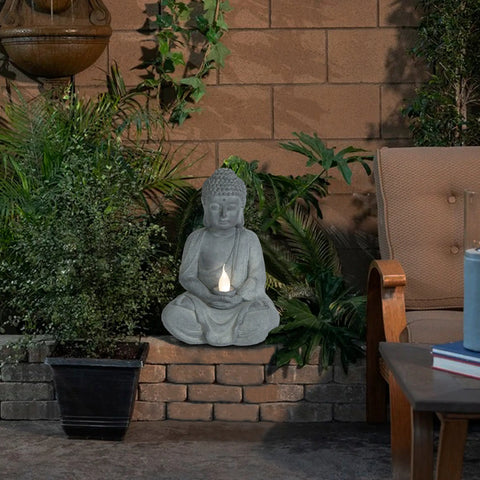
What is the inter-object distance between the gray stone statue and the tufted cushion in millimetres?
514

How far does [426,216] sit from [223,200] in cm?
76

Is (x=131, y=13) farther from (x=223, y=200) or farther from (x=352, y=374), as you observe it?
(x=352, y=374)

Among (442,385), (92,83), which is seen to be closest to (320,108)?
(92,83)

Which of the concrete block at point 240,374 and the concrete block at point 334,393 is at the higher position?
the concrete block at point 240,374

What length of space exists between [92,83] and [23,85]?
34 cm

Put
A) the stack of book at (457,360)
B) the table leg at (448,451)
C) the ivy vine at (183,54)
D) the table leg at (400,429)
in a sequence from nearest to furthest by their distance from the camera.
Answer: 1. the stack of book at (457,360)
2. the table leg at (448,451)
3. the table leg at (400,429)
4. the ivy vine at (183,54)

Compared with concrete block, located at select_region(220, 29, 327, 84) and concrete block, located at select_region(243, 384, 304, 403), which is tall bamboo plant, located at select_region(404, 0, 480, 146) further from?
concrete block, located at select_region(243, 384, 304, 403)

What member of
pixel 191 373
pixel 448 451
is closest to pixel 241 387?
pixel 191 373

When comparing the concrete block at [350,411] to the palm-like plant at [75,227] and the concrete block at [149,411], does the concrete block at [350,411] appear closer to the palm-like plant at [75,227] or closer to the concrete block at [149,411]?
the concrete block at [149,411]

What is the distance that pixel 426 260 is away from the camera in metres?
3.64

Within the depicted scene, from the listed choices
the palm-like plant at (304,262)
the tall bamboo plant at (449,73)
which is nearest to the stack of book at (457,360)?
the palm-like plant at (304,262)

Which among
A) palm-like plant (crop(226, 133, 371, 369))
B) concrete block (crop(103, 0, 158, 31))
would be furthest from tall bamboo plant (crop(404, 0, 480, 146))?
concrete block (crop(103, 0, 158, 31))

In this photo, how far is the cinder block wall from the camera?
4867mm

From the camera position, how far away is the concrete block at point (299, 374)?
385 centimetres
